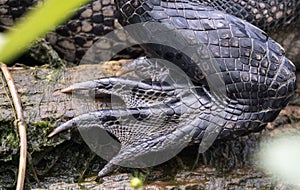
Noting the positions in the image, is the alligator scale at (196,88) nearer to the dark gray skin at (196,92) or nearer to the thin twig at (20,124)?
the dark gray skin at (196,92)

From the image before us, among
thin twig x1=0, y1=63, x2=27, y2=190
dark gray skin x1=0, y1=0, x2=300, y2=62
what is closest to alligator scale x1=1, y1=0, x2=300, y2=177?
thin twig x1=0, y1=63, x2=27, y2=190

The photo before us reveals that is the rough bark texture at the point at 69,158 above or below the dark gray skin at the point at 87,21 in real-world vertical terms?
below

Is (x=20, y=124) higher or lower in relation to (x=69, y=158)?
higher

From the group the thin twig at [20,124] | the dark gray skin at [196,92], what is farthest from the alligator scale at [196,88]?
the thin twig at [20,124]

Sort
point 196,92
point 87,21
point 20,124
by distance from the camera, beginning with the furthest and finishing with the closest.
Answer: point 87,21 < point 196,92 < point 20,124

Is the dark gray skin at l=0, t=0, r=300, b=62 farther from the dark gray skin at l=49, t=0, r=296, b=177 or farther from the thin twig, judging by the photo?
the thin twig

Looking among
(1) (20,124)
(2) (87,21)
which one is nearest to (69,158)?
(1) (20,124)

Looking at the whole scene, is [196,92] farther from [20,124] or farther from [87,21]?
[87,21]
